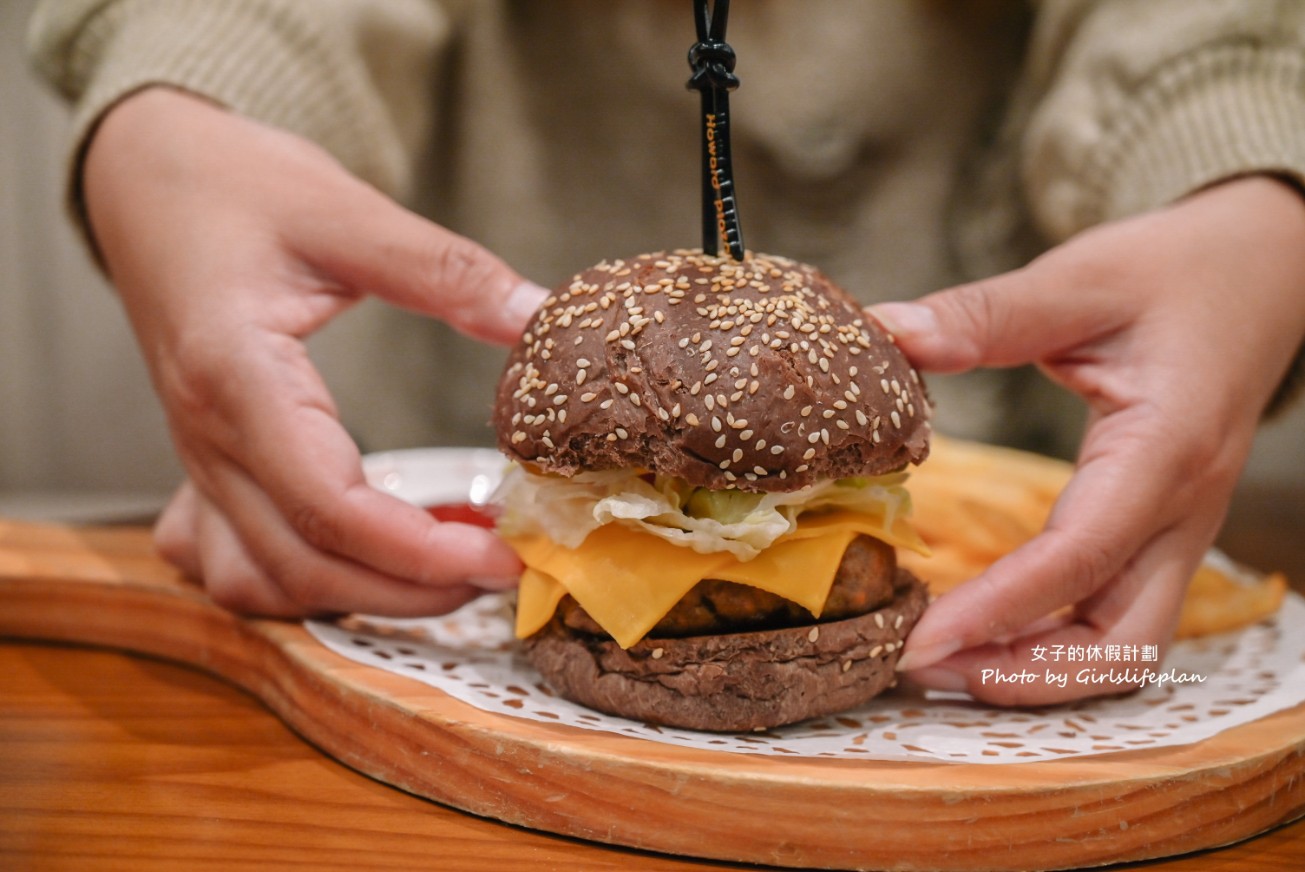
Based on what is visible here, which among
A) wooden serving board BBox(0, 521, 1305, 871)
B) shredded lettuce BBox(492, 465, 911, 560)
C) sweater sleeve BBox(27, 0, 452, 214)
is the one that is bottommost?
wooden serving board BBox(0, 521, 1305, 871)

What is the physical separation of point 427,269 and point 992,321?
1.11 metres

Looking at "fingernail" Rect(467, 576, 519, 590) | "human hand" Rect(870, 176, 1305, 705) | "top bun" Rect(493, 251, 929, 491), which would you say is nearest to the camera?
"top bun" Rect(493, 251, 929, 491)

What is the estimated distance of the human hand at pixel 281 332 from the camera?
188cm

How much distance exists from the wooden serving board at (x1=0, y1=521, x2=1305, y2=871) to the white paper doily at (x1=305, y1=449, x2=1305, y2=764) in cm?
6

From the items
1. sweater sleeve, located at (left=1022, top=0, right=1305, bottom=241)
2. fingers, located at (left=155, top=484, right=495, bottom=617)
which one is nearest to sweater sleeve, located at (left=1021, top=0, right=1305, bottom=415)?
sweater sleeve, located at (left=1022, top=0, right=1305, bottom=241)

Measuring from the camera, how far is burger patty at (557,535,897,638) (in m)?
1.68

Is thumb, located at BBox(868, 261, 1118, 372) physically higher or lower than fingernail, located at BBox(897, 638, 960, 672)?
higher

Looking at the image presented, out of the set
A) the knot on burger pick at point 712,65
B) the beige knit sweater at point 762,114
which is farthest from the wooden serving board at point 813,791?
the beige knit sweater at point 762,114

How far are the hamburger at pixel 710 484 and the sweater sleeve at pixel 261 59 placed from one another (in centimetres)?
122

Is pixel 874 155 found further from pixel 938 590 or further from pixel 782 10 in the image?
pixel 938 590

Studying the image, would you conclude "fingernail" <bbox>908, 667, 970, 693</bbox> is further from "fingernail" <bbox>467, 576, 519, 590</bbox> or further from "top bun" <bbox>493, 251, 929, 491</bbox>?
"fingernail" <bbox>467, 576, 519, 590</bbox>

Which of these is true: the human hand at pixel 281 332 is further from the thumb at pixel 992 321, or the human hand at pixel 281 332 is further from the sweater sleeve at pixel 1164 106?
the sweater sleeve at pixel 1164 106

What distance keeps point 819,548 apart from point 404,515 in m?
0.80

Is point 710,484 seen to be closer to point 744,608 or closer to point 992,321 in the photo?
point 744,608
